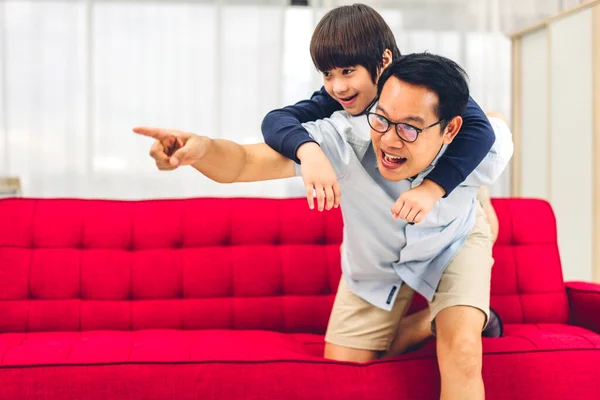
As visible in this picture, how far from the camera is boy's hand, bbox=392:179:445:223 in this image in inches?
→ 64.6

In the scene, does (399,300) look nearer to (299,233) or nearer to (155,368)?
(299,233)

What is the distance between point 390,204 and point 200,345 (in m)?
0.71

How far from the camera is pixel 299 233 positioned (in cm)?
263

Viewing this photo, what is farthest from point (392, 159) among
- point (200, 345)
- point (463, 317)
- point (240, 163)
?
point (200, 345)

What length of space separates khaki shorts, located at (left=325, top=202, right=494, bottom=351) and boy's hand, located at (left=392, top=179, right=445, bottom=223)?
1.26 ft

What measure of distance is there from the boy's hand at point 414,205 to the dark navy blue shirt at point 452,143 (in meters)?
0.06

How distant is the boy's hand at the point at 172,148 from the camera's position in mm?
1435

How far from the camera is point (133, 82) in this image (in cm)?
432

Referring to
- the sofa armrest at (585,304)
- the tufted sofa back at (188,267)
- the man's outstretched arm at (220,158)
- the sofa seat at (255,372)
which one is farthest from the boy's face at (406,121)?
the sofa armrest at (585,304)

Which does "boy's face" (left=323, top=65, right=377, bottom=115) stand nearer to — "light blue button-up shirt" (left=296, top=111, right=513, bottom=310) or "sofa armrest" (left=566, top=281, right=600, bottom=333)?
"light blue button-up shirt" (left=296, top=111, right=513, bottom=310)

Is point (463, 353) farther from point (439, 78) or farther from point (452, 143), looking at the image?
point (439, 78)

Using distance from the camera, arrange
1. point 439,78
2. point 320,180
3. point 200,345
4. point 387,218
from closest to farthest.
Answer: point 320,180 < point 439,78 < point 387,218 < point 200,345

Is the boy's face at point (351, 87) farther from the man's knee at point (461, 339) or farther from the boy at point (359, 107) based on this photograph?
the man's knee at point (461, 339)

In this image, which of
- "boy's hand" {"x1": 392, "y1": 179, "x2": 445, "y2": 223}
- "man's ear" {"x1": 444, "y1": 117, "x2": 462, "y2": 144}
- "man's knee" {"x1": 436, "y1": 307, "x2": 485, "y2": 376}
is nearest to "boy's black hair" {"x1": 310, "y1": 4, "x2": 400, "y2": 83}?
"man's ear" {"x1": 444, "y1": 117, "x2": 462, "y2": 144}
